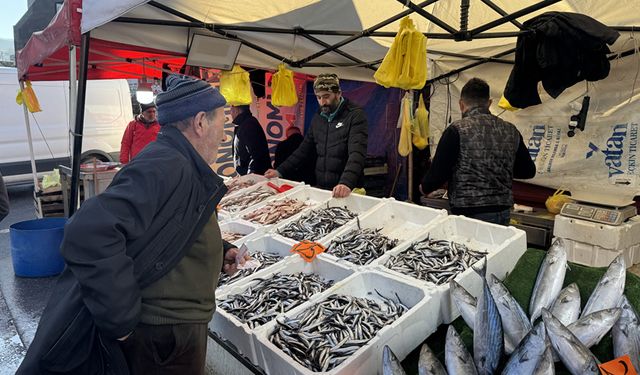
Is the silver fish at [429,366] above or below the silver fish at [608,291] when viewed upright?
below

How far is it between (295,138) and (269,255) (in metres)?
3.65

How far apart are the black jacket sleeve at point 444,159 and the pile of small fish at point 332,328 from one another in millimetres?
1412

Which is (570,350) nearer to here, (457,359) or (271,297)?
(457,359)

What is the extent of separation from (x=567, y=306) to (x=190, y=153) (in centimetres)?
200

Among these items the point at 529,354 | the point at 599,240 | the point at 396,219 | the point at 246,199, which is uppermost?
the point at 529,354

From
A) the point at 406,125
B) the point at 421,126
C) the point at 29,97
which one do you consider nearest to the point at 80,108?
the point at 29,97

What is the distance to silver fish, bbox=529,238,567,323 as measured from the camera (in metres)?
2.28

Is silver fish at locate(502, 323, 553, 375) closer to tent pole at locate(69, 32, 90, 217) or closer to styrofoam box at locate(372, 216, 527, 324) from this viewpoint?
styrofoam box at locate(372, 216, 527, 324)

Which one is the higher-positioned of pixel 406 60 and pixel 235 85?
pixel 406 60

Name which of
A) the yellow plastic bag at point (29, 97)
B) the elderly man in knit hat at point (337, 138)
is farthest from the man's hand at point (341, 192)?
the yellow plastic bag at point (29, 97)

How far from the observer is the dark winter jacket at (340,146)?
4.25m

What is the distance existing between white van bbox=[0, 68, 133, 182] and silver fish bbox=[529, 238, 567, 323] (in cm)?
1036

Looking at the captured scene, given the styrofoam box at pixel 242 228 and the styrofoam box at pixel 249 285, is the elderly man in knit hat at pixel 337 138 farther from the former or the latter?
the styrofoam box at pixel 249 285

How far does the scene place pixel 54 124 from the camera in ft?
36.2
